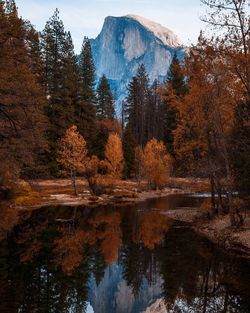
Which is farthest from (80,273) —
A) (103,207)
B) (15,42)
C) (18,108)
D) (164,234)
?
(103,207)

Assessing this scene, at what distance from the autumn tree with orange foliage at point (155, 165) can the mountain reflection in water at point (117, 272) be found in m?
30.4

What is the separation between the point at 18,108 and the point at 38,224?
32.0 ft

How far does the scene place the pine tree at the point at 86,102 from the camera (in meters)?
71.8

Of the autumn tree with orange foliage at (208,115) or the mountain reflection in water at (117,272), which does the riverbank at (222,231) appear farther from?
the autumn tree with orange foliage at (208,115)

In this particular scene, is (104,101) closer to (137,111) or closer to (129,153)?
(137,111)

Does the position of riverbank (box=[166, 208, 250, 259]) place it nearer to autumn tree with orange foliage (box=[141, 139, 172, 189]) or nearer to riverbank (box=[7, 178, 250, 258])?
riverbank (box=[7, 178, 250, 258])

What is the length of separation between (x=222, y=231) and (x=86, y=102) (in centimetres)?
5344

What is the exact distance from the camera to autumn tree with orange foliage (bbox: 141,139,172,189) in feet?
196

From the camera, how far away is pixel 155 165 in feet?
196

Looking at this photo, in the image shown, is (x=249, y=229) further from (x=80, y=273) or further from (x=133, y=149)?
(x=133, y=149)

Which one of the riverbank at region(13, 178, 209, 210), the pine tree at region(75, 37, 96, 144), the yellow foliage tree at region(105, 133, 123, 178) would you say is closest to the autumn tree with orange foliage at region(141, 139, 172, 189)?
the riverbank at region(13, 178, 209, 210)

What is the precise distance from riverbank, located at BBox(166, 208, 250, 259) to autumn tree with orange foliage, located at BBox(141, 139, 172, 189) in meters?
25.9

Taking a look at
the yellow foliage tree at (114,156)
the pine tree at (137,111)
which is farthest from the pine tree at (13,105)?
the pine tree at (137,111)

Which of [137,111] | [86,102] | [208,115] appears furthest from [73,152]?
[137,111]
